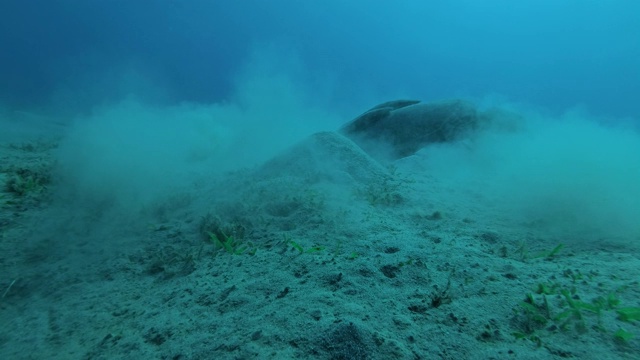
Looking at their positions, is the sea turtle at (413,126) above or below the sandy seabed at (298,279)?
above

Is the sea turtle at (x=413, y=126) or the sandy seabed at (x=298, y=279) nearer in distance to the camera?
the sandy seabed at (x=298, y=279)

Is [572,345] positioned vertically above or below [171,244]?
below

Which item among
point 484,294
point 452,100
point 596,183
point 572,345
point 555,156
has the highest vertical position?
point 452,100

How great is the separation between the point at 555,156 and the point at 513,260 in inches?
186

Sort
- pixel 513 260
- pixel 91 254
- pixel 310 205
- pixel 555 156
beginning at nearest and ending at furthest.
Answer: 1. pixel 513 260
2. pixel 91 254
3. pixel 310 205
4. pixel 555 156

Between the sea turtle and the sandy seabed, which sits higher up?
the sea turtle

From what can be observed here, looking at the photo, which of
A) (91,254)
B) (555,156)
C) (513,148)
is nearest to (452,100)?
(513,148)

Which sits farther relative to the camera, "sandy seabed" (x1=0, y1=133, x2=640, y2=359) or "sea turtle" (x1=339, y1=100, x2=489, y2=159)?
"sea turtle" (x1=339, y1=100, x2=489, y2=159)

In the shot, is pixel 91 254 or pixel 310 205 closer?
pixel 91 254

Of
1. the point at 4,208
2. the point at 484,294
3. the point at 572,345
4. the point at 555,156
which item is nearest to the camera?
the point at 572,345

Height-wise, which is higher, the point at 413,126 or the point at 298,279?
the point at 413,126

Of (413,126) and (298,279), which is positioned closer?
(298,279)

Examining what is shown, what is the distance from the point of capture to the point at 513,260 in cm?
312

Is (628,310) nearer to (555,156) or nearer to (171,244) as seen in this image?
(171,244)
